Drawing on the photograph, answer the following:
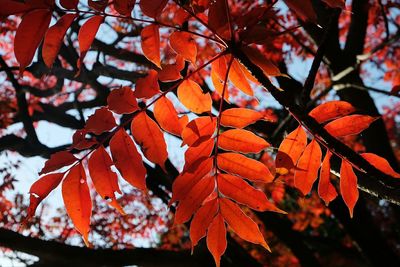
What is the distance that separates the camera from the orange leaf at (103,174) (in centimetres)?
179

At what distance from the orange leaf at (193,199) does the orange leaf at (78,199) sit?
1.39ft

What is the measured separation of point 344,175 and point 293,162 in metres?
0.26

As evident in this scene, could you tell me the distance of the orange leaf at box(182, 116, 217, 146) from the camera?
1.85 meters

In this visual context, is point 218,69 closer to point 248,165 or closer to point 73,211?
point 248,165

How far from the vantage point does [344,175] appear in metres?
1.89

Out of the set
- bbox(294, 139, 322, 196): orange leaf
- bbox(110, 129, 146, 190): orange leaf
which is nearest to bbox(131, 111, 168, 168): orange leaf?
bbox(110, 129, 146, 190): orange leaf

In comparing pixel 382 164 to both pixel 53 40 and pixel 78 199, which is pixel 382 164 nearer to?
pixel 78 199

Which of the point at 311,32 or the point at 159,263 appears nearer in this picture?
the point at 159,263

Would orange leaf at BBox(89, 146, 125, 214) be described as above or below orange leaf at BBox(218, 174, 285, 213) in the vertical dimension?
above

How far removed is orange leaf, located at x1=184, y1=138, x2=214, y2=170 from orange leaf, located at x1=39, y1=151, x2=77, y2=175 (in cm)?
53

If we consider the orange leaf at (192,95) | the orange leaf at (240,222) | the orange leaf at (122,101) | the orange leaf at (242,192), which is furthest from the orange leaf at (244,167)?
the orange leaf at (122,101)

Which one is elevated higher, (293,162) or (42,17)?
(42,17)

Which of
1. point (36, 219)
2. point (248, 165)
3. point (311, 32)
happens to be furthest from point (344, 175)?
point (36, 219)

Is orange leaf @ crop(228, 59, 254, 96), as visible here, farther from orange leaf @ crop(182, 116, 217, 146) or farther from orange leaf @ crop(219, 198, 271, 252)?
orange leaf @ crop(219, 198, 271, 252)
